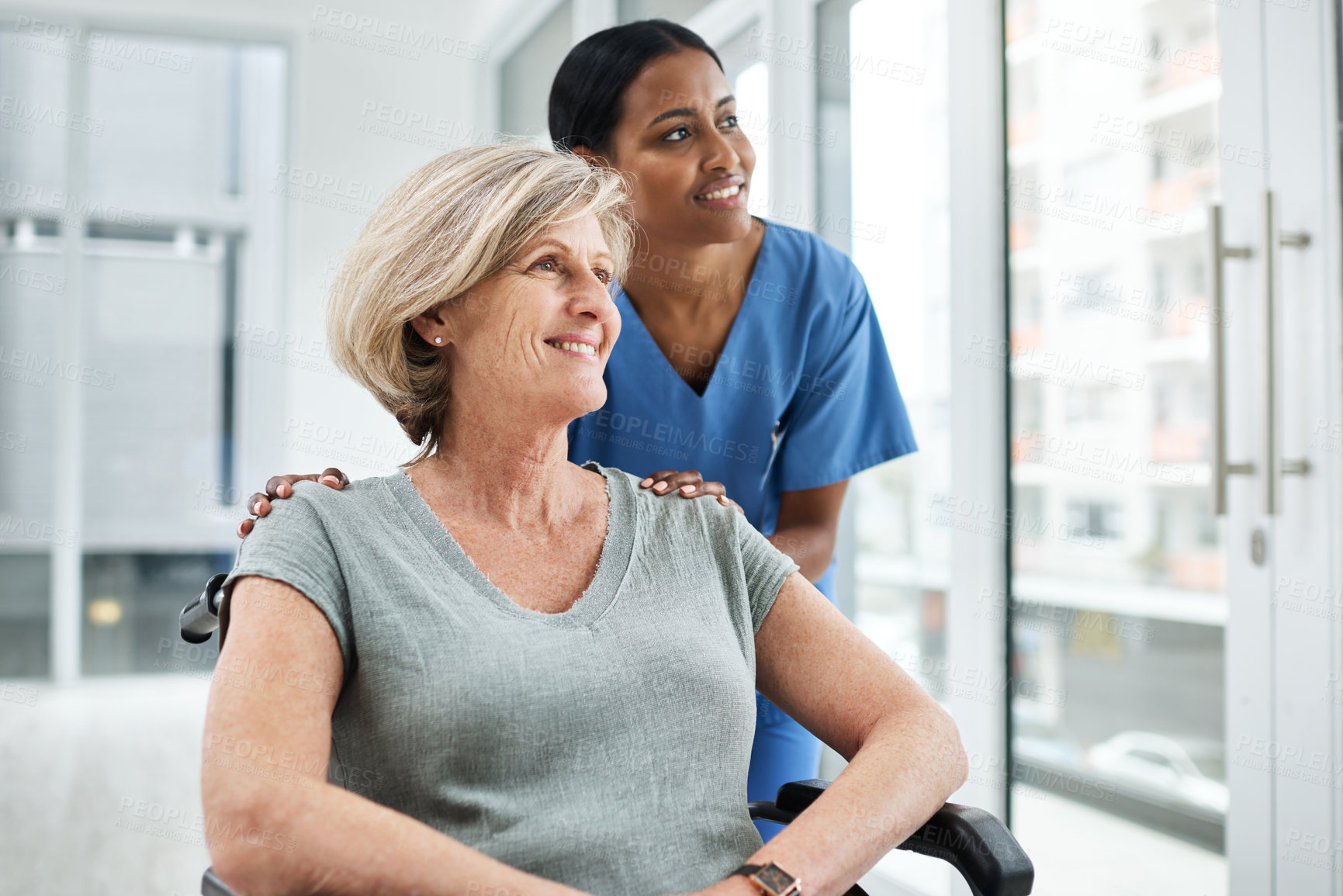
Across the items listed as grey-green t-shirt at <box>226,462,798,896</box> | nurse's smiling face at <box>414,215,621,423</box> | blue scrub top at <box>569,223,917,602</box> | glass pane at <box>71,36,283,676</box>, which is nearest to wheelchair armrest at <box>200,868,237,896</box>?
grey-green t-shirt at <box>226,462,798,896</box>

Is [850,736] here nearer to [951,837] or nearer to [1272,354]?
[951,837]

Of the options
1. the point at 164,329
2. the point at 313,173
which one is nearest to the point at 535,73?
the point at 313,173

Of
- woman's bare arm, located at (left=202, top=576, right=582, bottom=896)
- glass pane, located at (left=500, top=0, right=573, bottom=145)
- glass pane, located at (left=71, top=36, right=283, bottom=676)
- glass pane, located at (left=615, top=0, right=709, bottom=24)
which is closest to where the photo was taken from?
woman's bare arm, located at (left=202, top=576, right=582, bottom=896)

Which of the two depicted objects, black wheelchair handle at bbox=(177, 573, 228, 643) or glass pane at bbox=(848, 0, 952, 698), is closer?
black wheelchair handle at bbox=(177, 573, 228, 643)

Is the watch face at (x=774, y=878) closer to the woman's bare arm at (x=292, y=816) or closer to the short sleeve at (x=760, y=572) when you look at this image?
the woman's bare arm at (x=292, y=816)

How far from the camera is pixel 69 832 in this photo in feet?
10.5

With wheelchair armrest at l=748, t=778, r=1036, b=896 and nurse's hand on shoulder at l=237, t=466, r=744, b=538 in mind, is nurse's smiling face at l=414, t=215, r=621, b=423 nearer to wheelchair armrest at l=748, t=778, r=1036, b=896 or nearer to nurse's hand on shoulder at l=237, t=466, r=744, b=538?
nurse's hand on shoulder at l=237, t=466, r=744, b=538

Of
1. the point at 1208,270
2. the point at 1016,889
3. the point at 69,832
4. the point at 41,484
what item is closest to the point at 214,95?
the point at 41,484

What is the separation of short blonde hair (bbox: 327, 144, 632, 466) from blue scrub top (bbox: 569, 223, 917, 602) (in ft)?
1.18

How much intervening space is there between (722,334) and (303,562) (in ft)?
2.81

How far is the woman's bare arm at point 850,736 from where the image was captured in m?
1.14

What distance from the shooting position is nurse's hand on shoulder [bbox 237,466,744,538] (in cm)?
121

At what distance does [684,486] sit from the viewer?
1.43m

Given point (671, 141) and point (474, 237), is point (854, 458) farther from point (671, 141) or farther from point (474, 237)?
point (474, 237)
